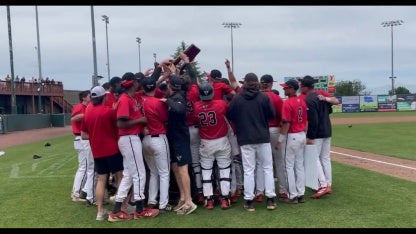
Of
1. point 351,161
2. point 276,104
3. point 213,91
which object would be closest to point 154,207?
point 213,91

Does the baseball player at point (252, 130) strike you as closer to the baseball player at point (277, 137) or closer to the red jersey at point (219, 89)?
the baseball player at point (277, 137)

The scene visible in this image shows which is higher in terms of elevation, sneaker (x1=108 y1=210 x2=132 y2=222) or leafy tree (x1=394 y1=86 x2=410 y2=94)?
→ leafy tree (x1=394 y1=86 x2=410 y2=94)

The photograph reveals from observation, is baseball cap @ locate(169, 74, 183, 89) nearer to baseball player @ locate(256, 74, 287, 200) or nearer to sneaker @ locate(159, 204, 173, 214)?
→ baseball player @ locate(256, 74, 287, 200)

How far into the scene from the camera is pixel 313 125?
732 centimetres

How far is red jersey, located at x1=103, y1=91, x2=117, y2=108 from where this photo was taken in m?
6.59

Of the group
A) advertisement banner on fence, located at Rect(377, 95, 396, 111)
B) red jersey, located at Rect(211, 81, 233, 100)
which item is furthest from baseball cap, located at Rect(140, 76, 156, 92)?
advertisement banner on fence, located at Rect(377, 95, 396, 111)

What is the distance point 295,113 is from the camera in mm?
6793

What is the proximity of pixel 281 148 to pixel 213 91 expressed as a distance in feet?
4.80

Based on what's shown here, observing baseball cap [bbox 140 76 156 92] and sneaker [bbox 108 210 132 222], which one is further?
baseball cap [bbox 140 76 156 92]

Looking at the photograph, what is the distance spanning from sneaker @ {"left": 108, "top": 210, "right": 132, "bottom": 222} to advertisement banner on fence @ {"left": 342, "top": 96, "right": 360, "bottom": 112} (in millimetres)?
56692

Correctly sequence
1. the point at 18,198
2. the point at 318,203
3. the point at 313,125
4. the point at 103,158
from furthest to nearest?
1. the point at 18,198
2. the point at 313,125
3. the point at 318,203
4. the point at 103,158

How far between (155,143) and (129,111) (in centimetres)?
62

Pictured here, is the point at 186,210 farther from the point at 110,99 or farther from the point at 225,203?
the point at 110,99

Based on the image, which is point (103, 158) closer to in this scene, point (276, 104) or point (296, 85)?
point (276, 104)
